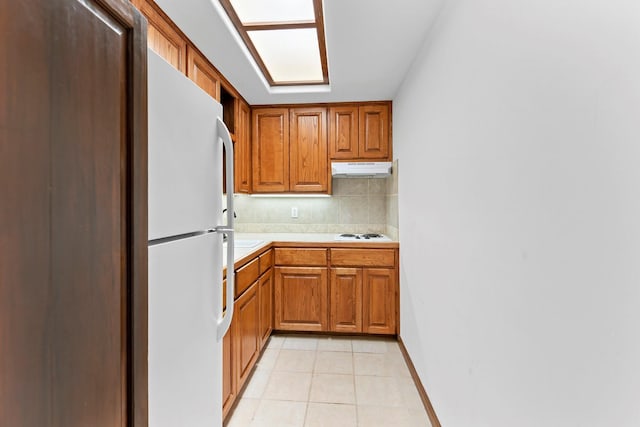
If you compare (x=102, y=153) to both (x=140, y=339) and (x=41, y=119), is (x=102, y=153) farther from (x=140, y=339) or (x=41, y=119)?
(x=140, y=339)

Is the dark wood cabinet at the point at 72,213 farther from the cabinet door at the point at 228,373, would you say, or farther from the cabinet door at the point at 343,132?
the cabinet door at the point at 343,132

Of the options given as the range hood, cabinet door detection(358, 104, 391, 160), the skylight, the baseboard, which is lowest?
the baseboard

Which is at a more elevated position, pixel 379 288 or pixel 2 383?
pixel 2 383

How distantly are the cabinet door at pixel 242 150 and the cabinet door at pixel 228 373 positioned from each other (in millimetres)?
1444

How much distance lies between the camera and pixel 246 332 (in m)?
1.97

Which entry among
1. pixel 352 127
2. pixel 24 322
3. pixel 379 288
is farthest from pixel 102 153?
pixel 352 127

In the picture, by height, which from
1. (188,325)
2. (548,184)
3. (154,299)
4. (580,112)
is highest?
(580,112)

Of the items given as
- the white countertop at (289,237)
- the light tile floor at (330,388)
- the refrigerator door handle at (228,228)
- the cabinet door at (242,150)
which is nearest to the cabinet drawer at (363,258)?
the white countertop at (289,237)

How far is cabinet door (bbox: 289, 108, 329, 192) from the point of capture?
120 inches

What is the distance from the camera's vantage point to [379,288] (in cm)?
272

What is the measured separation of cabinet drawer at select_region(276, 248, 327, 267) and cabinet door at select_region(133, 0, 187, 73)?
163cm

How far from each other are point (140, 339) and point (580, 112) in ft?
3.43

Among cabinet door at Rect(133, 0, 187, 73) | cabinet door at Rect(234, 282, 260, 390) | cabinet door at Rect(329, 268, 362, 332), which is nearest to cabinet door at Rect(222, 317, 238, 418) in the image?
cabinet door at Rect(234, 282, 260, 390)

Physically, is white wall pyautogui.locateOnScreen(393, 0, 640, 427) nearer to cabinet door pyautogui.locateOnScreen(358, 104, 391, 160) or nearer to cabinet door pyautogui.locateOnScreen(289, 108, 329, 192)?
cabinet door pyautogui.locateOnScreen(358, 104, 391, 160)
